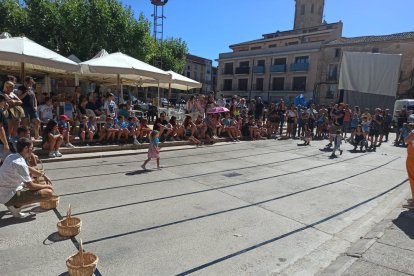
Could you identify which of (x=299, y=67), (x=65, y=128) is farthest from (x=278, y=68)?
(x=65, y=128)

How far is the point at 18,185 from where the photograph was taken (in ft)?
14.6

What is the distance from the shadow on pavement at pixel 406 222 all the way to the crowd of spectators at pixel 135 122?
2746 millimetres

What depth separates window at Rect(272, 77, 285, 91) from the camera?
45312mm

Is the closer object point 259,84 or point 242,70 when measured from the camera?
point 259,84

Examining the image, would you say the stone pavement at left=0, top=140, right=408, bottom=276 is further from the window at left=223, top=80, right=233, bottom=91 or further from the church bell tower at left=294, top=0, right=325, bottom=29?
the church bell tower at left=294, top=0, right=325, bottom=29

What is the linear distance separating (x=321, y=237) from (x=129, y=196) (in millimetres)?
3418

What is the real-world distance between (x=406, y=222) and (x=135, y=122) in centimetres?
836

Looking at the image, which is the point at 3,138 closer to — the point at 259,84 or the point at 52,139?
the point at 52,139

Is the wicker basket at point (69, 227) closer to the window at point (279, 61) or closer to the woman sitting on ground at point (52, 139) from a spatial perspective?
the woman sitting on ground at point (52, 139)

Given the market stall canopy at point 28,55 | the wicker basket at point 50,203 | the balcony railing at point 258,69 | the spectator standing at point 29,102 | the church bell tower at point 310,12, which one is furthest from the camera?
the church bell tower at point 310,12

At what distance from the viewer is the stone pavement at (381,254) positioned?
Answer: 354cm

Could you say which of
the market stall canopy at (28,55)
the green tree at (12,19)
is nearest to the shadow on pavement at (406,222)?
the market stall canopy at (28,55)

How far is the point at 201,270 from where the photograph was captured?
3527mm

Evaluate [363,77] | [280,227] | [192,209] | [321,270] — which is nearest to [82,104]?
[192,209]
